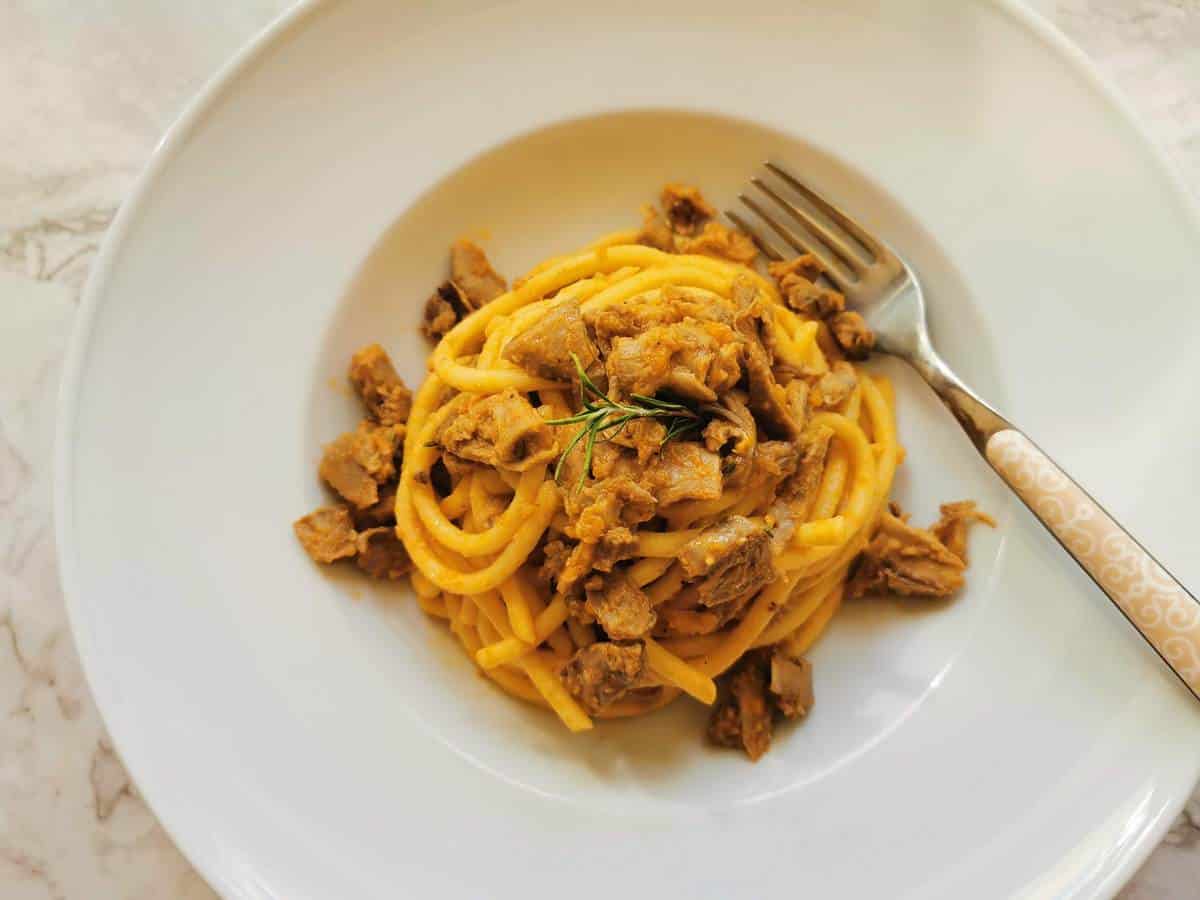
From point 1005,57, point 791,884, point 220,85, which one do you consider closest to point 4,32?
point 220,85

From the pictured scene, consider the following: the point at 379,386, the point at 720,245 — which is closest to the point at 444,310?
the point at 379,386

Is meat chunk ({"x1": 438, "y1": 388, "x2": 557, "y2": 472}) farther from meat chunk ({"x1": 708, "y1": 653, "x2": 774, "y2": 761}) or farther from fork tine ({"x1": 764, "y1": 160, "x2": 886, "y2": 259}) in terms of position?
fork tine ({"x1": 764, "y1": 160, "x2": 886, "y2": 259})

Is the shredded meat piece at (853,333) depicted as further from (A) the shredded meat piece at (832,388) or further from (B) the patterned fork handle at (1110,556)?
(B) the patterned fork handle at (1110,556)

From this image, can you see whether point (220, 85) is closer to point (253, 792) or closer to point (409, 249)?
point (409, 249)

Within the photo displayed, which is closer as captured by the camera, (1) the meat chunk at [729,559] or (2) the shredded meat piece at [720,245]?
(1) the meat chunk at [729,559]

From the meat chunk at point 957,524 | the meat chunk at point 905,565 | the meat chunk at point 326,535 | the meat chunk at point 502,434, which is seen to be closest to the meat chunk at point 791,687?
the meat chunk at point 905,565

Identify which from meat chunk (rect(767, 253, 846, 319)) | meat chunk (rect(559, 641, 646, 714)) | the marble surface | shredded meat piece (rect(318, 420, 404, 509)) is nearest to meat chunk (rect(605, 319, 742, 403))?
meat chunk (rect(767, 253, 846, 319))

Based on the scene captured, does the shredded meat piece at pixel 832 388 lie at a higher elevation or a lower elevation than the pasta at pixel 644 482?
higher
